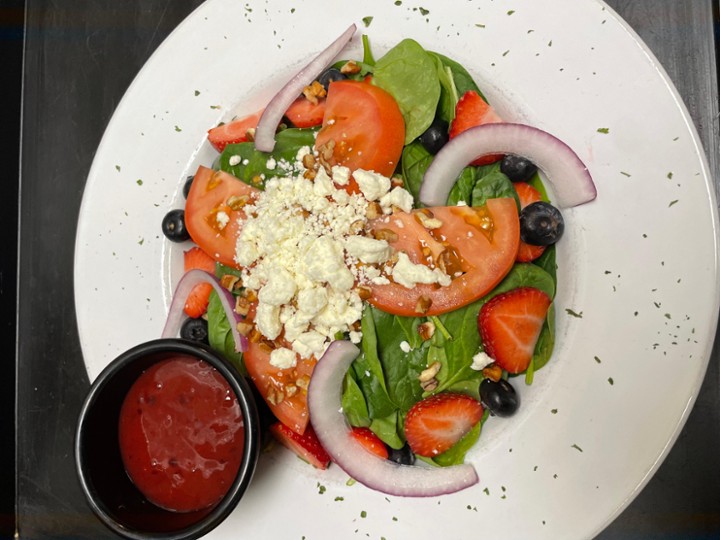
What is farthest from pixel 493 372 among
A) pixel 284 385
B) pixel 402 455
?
pixel 284 385

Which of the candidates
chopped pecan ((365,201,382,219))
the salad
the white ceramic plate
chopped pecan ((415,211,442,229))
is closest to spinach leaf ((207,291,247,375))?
the salad

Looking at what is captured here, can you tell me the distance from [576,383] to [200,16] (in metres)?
1.47

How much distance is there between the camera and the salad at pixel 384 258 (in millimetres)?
1562

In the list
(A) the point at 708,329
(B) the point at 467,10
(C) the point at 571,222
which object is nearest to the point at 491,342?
(C) the point at 571,222

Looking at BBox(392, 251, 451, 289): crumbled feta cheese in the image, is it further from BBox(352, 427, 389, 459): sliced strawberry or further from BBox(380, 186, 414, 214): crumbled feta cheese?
BBox(352, 427, 389, 459): sliced strawberry

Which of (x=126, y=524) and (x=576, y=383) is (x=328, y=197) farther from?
(x=126, y=524)

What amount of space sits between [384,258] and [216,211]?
52 centimetres

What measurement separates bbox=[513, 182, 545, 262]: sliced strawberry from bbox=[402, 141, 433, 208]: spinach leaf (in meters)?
0.26

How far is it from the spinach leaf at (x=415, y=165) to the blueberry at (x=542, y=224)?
32 centimetres

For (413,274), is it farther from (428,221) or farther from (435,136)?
(435,136)

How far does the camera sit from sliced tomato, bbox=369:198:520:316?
62.1 inches

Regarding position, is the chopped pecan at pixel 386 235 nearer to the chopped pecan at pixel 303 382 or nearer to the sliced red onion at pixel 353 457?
the sliced red onion at pixel 353 457

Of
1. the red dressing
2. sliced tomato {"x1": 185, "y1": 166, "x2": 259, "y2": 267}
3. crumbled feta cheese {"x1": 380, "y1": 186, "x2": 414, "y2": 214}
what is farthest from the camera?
sliced tomato {"x1": 185, "y1": 166, "x2": 259, "y2": 267}

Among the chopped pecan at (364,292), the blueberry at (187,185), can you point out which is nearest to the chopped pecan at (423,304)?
the chopped pecan at (364,292)
